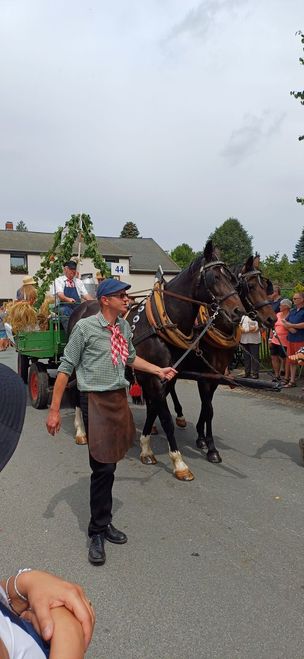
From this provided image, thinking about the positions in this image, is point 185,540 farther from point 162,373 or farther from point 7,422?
point 7,422

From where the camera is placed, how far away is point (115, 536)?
3453mm

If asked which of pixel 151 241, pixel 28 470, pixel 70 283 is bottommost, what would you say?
pixel 28 470

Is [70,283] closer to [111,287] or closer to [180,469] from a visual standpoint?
[180,469]

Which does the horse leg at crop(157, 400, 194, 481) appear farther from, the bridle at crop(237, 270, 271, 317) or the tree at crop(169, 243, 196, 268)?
the tree at crop(169, 243, 196, 268)

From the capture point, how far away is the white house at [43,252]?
110 ft

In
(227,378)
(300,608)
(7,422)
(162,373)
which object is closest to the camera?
(7,422)

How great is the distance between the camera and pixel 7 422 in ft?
4.41

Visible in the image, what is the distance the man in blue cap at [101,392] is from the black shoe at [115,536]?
162mm

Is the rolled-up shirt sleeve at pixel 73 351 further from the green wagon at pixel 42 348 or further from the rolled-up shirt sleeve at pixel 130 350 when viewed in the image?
the green wagon at pixel 42 348

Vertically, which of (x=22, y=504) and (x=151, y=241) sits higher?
(x=151, y=241)

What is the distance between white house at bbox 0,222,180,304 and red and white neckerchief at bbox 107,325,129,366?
2772 cm

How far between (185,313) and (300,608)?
9.06ft

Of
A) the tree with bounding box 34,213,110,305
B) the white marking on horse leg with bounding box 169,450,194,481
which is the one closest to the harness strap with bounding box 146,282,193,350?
the white marking on horse leg with bounding box 169,450,194,481

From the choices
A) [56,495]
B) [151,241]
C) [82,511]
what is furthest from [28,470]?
[151,241]
